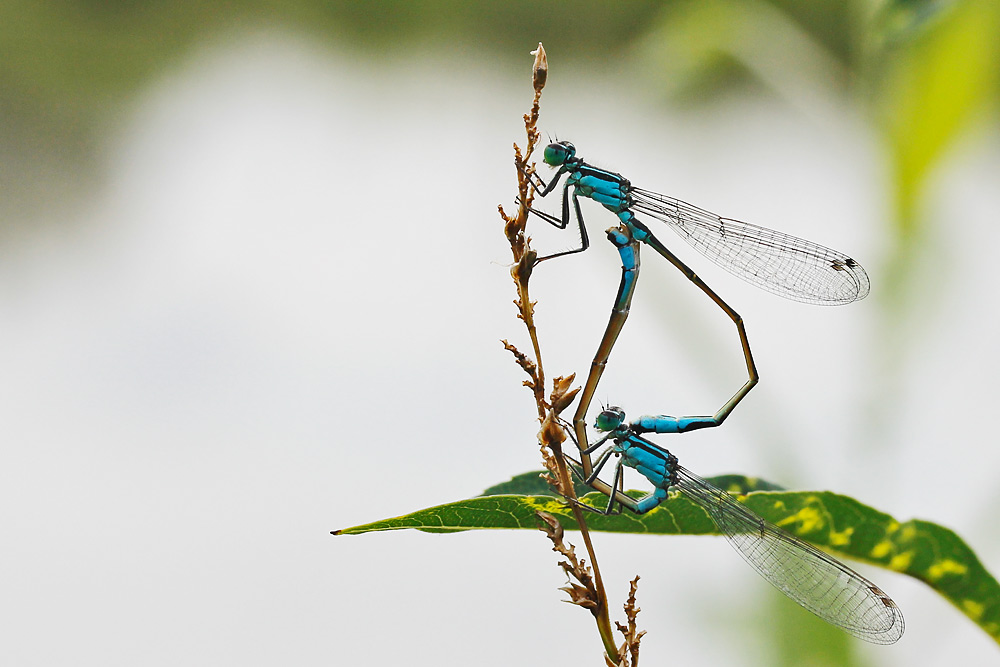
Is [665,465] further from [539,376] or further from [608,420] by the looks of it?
[539,376]

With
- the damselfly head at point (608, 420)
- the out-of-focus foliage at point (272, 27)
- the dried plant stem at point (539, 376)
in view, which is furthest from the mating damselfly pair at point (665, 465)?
the out-of-focus foliage at point (272, 27)

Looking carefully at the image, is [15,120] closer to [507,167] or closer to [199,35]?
[199,35]

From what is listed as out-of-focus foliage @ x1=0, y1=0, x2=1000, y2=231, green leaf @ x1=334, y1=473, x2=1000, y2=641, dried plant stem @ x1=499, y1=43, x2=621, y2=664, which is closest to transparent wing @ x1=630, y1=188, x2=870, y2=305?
green leaf @ x1=334, y1=473, x2=1000, y2=641

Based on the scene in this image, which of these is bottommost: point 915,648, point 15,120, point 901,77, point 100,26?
point 915,648

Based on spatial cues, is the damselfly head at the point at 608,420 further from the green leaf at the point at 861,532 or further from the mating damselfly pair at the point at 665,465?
the green leaf at the point at 861,532

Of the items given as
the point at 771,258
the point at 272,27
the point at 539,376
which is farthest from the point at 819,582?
the point at 272,27

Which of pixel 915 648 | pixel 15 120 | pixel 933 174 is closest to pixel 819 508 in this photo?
pixel 933 174
